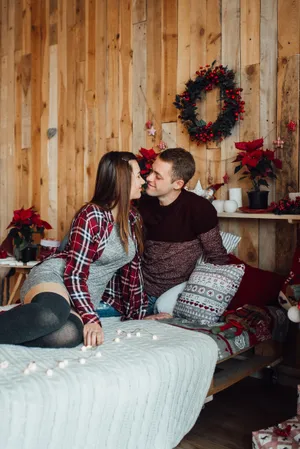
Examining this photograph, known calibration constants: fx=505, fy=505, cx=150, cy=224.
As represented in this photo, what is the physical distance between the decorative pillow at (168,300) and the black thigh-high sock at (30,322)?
2.38 feet

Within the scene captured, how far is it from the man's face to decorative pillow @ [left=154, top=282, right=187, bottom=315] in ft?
1.64

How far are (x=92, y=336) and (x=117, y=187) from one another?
717 millimetres

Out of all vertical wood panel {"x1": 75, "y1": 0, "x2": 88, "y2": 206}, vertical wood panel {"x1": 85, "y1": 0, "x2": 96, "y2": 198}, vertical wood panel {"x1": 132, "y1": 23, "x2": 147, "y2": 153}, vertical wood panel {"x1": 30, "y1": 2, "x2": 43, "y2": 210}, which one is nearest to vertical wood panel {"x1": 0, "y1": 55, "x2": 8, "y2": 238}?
vertical wood panel {"x1": 30, "y1": 2, "x2": 43, "y2": 210}

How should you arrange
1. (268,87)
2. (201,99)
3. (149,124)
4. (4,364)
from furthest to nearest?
(149,124) < (201,99) < (268,87) < (4,364)

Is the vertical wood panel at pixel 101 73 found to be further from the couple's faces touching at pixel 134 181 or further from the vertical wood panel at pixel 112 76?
the couple's faces touching at pixel 134 181

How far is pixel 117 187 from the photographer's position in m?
2.30

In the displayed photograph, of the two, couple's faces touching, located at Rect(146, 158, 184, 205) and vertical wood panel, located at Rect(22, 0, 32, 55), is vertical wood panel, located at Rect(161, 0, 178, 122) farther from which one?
vertical wood panel, located at Rect(22, 0, 32, 55)

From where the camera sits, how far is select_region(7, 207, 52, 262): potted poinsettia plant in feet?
11.6

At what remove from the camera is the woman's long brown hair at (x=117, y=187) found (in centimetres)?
229

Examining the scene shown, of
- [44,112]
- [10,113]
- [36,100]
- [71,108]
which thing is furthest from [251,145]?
[10,113]

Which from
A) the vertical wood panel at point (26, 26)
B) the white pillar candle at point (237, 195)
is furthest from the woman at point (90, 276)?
the vertical wood panel at point (26, 26)

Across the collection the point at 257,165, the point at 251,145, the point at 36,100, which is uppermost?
the point at 36,100

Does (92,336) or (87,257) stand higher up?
(87,257)

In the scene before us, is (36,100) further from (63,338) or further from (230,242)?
(63,338)
